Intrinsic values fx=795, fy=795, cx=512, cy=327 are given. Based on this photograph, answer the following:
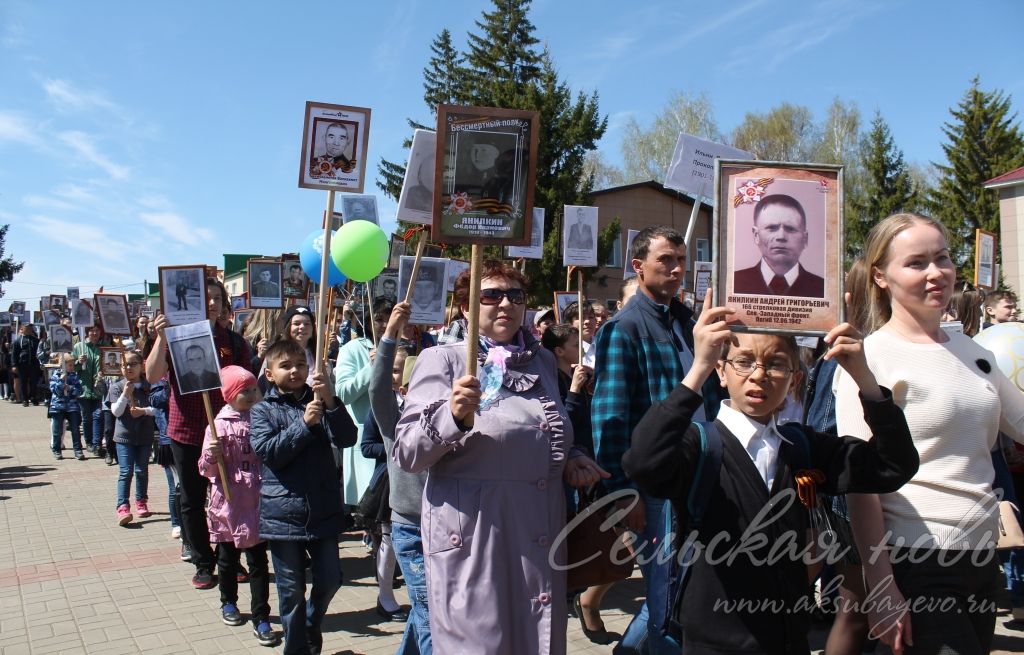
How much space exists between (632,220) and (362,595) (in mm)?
28349

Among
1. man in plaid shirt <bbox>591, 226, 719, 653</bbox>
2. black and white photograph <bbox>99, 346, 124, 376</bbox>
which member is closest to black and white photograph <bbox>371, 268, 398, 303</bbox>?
black and white photograph <bbox>99, 346, 124, 376</bbox>

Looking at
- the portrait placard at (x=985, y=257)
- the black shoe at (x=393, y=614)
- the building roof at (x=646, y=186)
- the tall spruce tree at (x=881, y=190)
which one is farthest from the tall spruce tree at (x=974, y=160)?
the black shoe at (x=393, y=614)

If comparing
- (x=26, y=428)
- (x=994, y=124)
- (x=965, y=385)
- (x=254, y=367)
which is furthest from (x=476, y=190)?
(x=994, y=124)

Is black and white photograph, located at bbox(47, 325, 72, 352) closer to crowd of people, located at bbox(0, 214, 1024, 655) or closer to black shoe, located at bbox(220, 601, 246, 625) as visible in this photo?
black shoe, located at bbox(220, 601, 246, 625)

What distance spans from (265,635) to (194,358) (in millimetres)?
2054

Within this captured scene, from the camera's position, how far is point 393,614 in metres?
5.77

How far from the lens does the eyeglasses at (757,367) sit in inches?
99.5

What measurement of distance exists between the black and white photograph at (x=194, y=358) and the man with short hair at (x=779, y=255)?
14.6 ft

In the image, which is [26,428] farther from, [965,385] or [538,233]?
[965,385]

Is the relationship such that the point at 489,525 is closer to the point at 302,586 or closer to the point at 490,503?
the point at 490,503

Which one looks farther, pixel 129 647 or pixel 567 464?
pixel 129 647

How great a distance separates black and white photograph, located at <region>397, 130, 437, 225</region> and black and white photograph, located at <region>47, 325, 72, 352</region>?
1440 cm

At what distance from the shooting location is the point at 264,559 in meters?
5.30

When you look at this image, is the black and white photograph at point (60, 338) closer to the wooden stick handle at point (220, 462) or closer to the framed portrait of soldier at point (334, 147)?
the wooden stick handle at point (220, 462)
